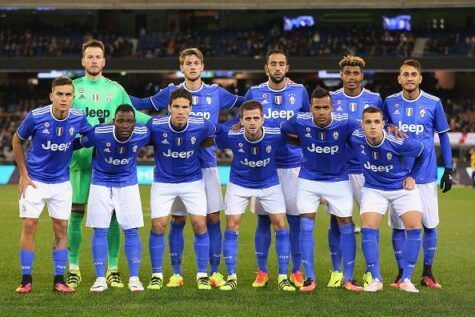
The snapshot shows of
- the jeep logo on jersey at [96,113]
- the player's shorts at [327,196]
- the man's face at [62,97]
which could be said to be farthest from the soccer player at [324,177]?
the man's face at [62,97]

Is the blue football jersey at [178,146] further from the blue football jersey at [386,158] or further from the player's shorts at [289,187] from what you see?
the blue football jersey at [386,158]

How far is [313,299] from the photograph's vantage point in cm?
817

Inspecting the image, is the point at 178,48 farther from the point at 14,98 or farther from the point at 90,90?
the point at 90,90

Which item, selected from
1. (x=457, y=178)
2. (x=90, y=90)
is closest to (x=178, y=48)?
(x=457, y=178)

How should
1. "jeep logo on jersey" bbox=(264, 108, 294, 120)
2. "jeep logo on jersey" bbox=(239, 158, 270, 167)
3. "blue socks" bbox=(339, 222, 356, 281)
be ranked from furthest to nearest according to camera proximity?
1. "jeep logo on jersey" bbox=(264, 108, 294, 120)
2. "jeep logo on jersey" bbox=(239, 158, 270, 167)
3. "blue socks" bbox=(339, 222, 356, 281)

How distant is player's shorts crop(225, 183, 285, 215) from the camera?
894 cm

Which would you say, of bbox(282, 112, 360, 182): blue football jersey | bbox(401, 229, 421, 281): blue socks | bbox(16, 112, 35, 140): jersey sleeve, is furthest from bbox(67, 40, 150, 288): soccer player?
bbox(401, 229, 421, 281): blue socks

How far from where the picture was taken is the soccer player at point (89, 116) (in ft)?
30.1

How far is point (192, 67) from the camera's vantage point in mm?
9188

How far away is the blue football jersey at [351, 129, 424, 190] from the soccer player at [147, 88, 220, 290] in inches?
59.4

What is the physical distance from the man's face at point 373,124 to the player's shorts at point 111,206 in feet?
7.86

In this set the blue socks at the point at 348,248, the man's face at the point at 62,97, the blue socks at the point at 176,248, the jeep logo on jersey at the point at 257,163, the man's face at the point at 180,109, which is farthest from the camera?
the blue socks at the point at 176,248

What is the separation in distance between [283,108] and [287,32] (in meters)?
31.8

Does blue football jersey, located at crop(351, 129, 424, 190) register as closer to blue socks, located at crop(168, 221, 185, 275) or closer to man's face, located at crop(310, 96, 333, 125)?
man's face, located at crop(310, 96, 333, 125)
